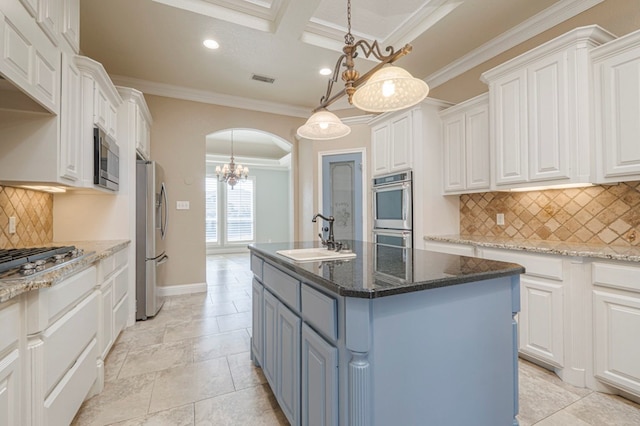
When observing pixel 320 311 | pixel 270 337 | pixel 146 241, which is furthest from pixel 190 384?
pixel 146 241

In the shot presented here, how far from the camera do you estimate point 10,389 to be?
3.48 ft

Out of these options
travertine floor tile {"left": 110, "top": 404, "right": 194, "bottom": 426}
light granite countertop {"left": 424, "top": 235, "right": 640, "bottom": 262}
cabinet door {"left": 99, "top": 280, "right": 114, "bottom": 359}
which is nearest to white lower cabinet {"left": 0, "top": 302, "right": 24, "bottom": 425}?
travertine floor tile {"left": 110, "top": 404, "right": 194, "bottom": 426}

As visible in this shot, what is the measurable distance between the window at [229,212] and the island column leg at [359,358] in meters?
8.15

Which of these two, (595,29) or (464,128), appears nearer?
(595,29)

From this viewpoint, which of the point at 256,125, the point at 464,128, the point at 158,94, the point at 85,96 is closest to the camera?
the point at 85,96

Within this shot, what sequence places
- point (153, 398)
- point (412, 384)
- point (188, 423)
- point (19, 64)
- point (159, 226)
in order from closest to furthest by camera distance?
point (412, 384), point (19, 64), point (188, 423), point (153, 398), point (159, 226)

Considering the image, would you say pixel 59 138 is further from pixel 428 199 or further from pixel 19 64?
pixel 428 199

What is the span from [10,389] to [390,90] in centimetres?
212

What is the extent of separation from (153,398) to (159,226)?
2.08 m

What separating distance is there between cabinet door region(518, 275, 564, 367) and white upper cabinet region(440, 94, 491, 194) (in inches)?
43.6

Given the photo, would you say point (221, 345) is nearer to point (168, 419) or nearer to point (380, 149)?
point (168, 419)

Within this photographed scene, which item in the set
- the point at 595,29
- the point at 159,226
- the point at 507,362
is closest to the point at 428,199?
the point at 595,29

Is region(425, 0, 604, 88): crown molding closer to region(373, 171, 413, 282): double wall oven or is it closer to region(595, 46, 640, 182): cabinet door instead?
region(595, 46, 640, 182): cabinet door

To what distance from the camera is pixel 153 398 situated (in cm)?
187
